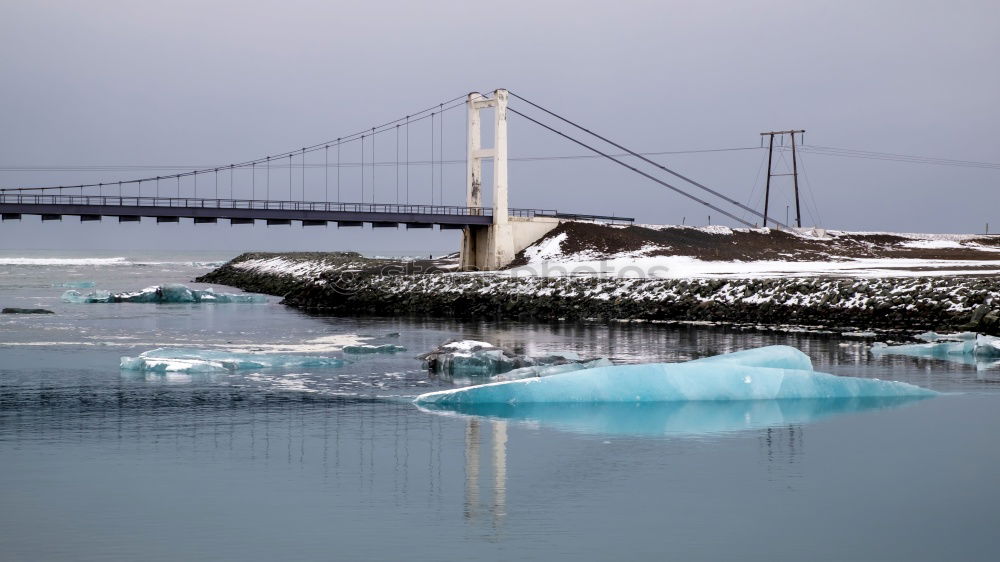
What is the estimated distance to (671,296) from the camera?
140ft

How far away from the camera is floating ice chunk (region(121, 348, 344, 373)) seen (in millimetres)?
22688

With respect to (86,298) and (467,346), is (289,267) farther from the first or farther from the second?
(467,346)

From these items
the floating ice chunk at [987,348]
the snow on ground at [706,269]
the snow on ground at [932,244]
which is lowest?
the floating ice chunk at [987,348]

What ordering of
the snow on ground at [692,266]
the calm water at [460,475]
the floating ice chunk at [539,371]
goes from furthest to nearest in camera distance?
the snow on ground at [692,266], the floating ice chunk at [539,371], the calm water at [460,475]

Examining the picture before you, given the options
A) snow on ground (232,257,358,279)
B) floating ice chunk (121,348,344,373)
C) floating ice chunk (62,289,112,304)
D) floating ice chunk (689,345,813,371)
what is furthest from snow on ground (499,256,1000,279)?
floating ice chunk (689,345,813,371)

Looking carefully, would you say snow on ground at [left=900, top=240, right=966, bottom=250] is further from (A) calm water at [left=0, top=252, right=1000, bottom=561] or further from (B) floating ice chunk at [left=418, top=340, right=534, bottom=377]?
(B) floating ice chunk at [left=418, top=340, right=534, bottom=377]

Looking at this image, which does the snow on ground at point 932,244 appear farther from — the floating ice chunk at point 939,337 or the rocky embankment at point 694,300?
the floating ice chunk at point 939,337

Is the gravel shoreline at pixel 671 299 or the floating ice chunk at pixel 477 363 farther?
the gravel shoreline at pixel 671 299

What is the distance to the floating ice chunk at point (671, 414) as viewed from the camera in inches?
618

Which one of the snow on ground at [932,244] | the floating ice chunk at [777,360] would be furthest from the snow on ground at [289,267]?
the floating ice chunk at [777,360]

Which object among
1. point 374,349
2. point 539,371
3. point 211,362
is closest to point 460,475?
point 539,371

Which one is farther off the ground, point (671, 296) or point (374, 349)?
point (671, 296)

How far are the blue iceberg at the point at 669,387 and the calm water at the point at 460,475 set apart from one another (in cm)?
50

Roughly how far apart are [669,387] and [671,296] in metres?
25.3
